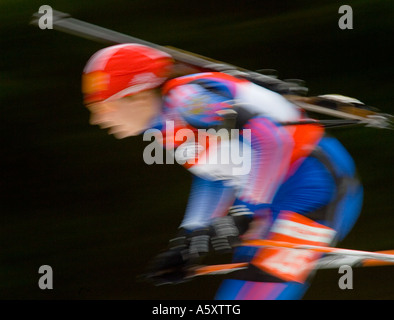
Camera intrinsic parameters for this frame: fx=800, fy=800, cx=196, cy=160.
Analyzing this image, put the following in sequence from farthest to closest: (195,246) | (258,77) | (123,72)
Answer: (258,77) < (123,72) < (195,246)

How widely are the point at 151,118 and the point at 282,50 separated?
86 cm

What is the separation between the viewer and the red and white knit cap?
2256mm

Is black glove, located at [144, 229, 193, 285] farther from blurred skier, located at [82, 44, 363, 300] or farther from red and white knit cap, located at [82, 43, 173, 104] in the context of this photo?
red and white knit cap, located at [82, 43, 173, 104]

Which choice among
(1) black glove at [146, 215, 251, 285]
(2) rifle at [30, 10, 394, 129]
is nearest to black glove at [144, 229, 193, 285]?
(1) black glove at [146, 215, 251, 285]

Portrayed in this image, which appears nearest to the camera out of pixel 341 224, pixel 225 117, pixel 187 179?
pixel 225 117

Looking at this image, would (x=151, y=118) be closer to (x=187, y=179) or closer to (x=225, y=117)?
(x=225, y=117)

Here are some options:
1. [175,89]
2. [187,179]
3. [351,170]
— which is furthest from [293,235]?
[187,179]

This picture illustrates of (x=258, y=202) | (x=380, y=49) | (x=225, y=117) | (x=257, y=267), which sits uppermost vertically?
(x=380, y=49)

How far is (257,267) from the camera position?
2246 millimetres

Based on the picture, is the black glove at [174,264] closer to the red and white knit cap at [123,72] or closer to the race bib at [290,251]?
the race bib at [290,251]

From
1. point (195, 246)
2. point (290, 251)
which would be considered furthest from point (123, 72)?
point (290, 251)

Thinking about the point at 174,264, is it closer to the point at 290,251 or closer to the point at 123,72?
the point at 290,251

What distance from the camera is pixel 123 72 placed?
2.27m

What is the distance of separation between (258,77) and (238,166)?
Result: 1.04 feet
